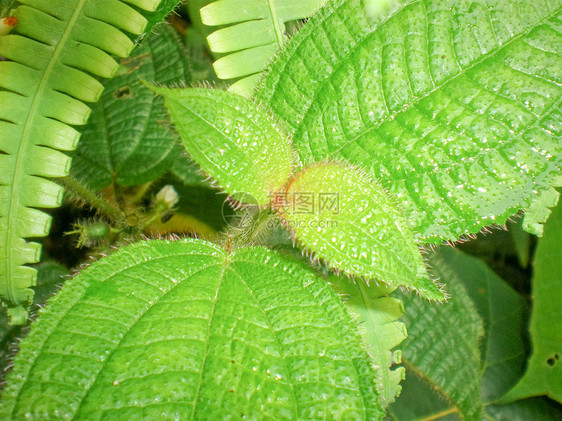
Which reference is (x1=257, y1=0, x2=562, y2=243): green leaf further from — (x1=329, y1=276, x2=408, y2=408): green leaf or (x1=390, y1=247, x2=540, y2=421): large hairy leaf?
(x1=390, y1=247, x2=540, y2=421): large hairy leaf

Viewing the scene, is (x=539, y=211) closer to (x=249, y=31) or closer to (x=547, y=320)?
(x=547, y=320)

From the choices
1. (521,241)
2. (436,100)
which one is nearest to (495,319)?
(521,241)

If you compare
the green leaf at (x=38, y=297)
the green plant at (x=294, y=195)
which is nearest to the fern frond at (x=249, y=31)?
the green plant at (x=294, y=195)

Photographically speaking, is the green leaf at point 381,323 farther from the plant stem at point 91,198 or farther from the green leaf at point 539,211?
the plant stem at point 91,198

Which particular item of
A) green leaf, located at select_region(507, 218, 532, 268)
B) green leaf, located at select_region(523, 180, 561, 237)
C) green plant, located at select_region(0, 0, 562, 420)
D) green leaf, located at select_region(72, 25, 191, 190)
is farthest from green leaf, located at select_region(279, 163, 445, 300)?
green leaf, located at select_region(507, 218, 532, 268)

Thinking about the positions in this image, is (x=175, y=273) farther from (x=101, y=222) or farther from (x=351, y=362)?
(x=101, y=222)

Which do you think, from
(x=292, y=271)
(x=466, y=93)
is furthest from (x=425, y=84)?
(x=292, y=271)
